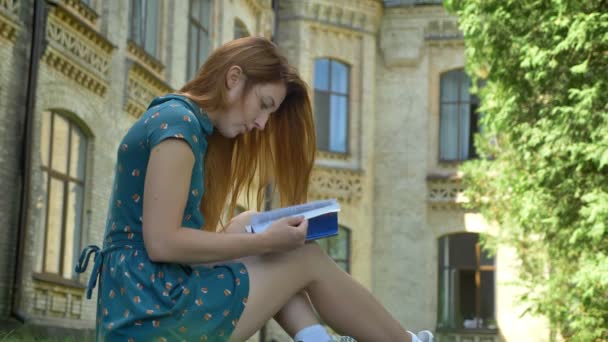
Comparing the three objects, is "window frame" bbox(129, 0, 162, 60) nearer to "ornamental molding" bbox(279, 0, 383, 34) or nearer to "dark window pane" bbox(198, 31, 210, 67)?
"dark window pane" bbox(198, 31, 210, 67)

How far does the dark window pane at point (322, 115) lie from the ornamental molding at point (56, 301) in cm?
1257

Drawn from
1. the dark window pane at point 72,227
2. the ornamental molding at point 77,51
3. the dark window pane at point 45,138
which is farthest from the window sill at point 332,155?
the dark window pane at point 45,138

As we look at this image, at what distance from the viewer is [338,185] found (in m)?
25.4

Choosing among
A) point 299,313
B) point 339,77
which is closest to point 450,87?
point 339,77

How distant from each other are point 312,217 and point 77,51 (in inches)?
408

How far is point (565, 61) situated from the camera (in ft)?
43.2

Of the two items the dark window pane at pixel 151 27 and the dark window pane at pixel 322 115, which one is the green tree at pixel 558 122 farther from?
the dark window pane at pixel 322 115

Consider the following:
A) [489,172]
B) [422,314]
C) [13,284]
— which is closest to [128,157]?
[13,284]

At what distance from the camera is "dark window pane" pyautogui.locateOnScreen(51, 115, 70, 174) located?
1346 cm

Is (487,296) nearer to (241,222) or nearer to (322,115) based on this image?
(322,115)

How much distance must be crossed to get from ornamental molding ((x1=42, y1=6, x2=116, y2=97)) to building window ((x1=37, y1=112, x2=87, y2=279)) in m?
0.61

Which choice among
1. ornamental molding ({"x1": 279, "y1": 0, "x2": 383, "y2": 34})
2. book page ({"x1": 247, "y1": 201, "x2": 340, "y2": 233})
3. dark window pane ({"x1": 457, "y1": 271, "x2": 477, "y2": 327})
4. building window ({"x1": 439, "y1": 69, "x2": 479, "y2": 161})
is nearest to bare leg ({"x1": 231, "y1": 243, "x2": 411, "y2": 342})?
book page ({"x1": 247, "y1": 201, "x2": 340, "y2": 233})

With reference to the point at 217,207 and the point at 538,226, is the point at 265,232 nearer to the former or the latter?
the point at 217,207

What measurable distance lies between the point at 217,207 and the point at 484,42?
10214 mm
